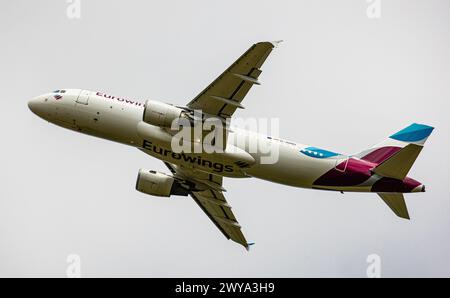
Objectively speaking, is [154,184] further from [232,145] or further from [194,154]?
[232,145]

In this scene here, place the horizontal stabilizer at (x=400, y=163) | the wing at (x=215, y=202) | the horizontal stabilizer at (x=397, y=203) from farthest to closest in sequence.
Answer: the wing at (x=215, y=202)
the horizontal stabilizer at (x=397, y=203)
the horizontal stabilizer at (x=400, y=163)

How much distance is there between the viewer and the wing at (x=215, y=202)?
56.2 metres

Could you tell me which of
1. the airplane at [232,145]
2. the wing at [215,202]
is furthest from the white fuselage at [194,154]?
the wing at [215,202]

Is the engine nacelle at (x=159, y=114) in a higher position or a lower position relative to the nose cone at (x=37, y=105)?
lower

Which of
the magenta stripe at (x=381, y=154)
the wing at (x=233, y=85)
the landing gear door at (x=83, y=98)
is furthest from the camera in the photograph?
the magenta stripe at (x=381, y=154)

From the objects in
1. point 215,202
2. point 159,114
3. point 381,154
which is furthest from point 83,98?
point 381,154

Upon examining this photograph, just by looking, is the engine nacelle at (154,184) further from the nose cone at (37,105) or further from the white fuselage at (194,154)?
the nose cone at (37,105)

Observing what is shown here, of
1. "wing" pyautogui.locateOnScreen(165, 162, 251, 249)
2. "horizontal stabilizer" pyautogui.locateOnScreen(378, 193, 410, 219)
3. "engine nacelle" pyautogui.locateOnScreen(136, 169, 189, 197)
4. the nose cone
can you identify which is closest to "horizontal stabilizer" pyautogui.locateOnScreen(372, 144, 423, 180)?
"horizontal stabilizer" pyautogui.locateOnScreen(378, 193, 410, 219)

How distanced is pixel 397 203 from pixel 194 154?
13945mm

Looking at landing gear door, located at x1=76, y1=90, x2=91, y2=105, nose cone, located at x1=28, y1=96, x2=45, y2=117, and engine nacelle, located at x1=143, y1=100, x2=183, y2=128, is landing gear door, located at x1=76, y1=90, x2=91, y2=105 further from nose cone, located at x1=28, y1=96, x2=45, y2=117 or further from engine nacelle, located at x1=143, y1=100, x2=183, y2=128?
engine nacelle, located at x1=143, y1=100, x2=183, y2=128

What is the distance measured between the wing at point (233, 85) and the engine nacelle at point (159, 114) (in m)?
1.36

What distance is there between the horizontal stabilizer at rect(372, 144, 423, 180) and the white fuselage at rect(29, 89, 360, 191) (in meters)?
1.76

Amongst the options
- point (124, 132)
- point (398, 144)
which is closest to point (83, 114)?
point (124, 132)

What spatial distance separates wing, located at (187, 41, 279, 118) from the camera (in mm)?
45844
